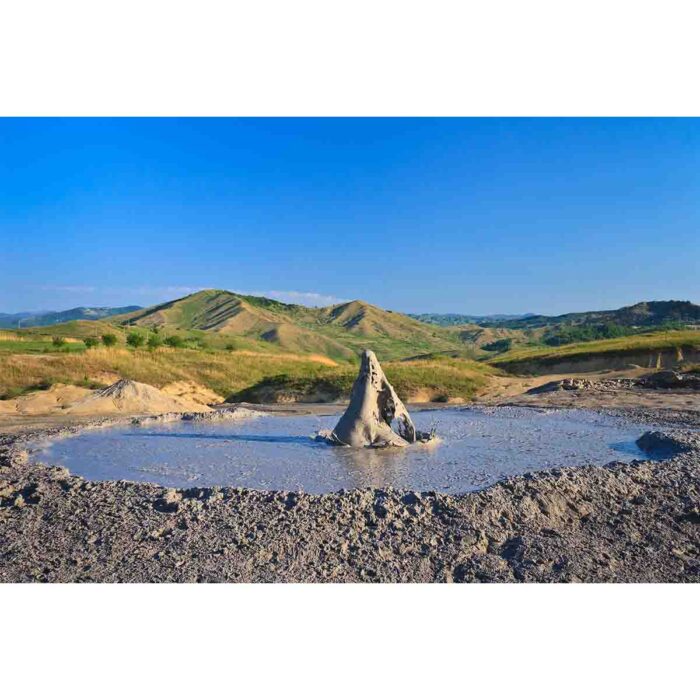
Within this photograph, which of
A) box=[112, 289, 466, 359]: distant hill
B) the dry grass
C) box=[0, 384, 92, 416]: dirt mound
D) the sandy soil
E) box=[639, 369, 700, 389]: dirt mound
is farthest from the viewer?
box=[112, 289, 466, 359]: distant hill

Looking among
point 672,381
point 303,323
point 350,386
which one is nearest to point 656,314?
point 303,323

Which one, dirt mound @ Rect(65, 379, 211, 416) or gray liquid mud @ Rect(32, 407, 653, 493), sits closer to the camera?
gray liquid mud @ Rect(32, 407, 653, 493)

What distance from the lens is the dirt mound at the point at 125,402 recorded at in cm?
1711

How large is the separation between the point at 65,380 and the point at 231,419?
1020 centimetres

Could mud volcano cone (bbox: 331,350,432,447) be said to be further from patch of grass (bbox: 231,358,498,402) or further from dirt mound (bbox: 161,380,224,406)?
dirt mound (bbox: 161,380,224,406)

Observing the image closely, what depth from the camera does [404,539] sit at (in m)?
6.23

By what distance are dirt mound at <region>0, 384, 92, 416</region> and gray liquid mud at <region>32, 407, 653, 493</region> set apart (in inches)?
205

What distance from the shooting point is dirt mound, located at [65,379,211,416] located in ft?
56.1

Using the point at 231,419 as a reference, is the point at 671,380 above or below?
above

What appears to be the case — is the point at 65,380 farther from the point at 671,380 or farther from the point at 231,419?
the point at 671,380

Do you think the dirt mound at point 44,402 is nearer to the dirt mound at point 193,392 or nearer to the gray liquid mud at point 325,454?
the dirt mound at point 193,392

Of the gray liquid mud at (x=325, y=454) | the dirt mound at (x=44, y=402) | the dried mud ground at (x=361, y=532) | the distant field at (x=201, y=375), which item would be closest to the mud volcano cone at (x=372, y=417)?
the gray liquid mud at (x=325, y=454)

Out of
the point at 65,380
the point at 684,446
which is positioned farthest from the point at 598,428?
the point at 65,380

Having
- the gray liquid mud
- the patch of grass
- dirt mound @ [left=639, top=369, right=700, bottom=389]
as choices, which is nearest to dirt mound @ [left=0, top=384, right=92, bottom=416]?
the gray liquid mud
